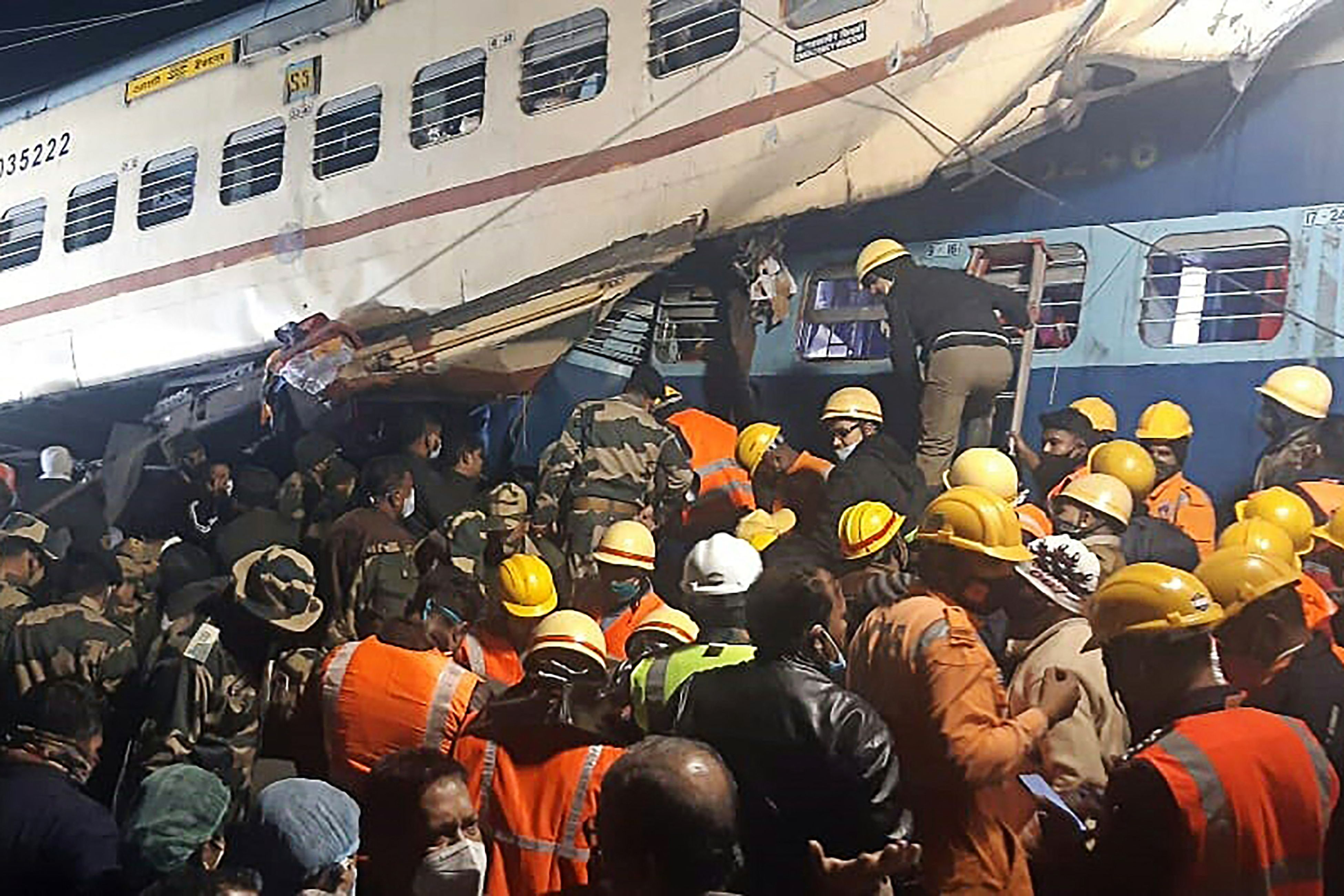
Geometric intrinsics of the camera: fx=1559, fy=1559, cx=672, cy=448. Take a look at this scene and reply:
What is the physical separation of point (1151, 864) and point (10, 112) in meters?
3.23

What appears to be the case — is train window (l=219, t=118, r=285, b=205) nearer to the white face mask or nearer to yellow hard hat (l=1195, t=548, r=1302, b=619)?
the white face mask

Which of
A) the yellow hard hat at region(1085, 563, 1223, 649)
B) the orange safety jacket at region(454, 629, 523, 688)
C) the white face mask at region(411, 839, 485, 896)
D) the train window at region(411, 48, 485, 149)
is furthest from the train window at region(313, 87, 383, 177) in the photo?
the yellow hard hat at region(1085, 563, 1223, 649)

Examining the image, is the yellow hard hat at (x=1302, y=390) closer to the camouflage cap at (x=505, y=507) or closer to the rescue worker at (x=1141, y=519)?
the rescue worker at (x=1141, y=519)

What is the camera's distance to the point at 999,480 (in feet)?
7.82

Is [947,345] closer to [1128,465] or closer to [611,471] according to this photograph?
[1128,465]

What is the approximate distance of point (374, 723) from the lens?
9.41 ft

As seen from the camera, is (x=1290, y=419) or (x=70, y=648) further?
(x=70, y=648)

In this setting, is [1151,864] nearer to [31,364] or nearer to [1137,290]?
[1137,290]

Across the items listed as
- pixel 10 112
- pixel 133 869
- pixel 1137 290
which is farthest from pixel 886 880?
pixel 10 112


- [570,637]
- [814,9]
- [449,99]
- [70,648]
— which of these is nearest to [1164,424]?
[814,9]

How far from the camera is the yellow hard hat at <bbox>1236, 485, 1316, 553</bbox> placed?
7.05 feet

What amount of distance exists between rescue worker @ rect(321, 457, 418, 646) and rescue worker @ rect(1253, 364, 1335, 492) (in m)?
1.57

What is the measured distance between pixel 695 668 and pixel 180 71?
6.50 feet

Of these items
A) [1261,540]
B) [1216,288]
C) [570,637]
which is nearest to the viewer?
[1261,540]
